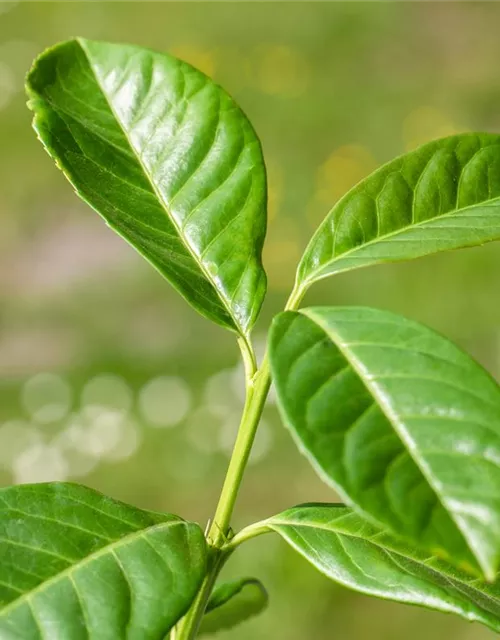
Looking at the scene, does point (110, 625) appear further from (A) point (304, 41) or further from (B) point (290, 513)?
(A) point (304, 41)

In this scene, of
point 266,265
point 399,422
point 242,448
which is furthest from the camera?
point 266,265

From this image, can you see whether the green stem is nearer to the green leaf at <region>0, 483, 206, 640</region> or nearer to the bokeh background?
the green leaf at <region>0, 483, 206, 640</region>

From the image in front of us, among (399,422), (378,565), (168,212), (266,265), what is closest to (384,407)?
(399,422)

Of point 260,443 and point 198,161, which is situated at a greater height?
point 198,161

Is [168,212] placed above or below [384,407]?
above

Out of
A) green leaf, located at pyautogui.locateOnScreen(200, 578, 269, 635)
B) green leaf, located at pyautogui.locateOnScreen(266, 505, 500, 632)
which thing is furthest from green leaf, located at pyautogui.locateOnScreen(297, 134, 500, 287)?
→ green leaf, located at pyautogui.locateOnScreen(200, 578, 269, 635)

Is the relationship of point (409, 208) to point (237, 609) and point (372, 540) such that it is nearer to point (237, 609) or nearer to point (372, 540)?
point (372, 540)

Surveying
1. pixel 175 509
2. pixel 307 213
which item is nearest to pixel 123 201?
pixel 175 509

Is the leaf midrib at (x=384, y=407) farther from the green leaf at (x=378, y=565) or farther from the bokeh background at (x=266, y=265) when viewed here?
the bokeh background at (x=266, y=265)
